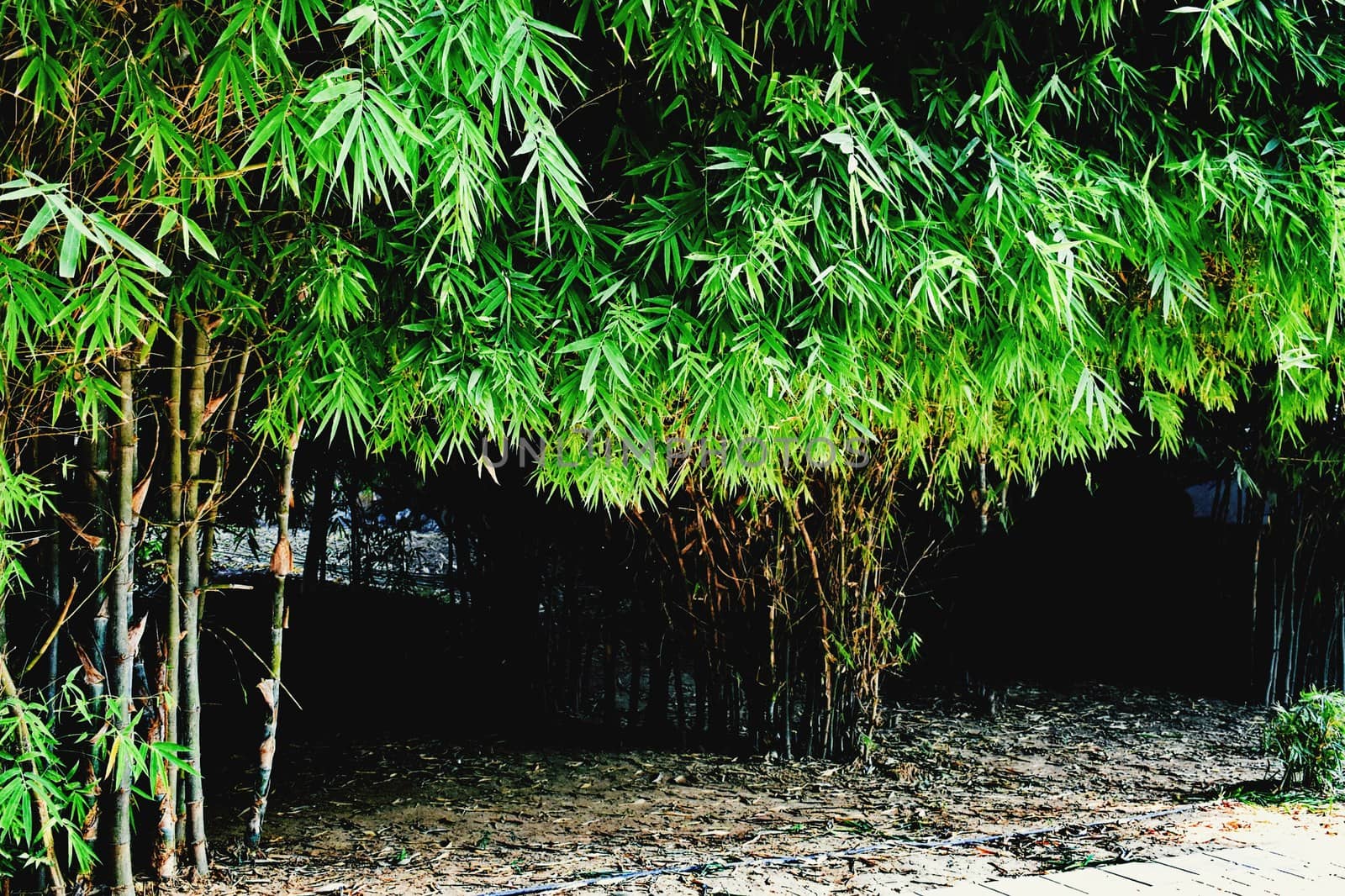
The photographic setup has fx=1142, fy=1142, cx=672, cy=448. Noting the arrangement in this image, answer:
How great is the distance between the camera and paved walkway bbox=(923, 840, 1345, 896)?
9.59 feet

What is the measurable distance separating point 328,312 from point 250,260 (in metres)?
0.25

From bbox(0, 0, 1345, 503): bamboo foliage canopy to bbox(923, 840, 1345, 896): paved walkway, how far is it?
125 centimetres

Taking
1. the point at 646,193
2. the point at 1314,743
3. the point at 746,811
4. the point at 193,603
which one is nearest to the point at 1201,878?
the point at 1314,743

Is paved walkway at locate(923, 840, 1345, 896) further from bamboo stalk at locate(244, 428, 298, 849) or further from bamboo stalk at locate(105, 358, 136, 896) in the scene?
bamboo stalk at locate(105, 358, 136, 896)

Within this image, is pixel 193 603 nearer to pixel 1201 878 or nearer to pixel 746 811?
pixel 746 811

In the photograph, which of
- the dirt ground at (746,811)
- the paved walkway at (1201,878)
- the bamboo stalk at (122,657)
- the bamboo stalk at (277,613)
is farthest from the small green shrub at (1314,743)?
the bamboo stalk at (122,657)

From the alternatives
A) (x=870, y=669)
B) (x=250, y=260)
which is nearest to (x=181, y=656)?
(x=250, y=260)

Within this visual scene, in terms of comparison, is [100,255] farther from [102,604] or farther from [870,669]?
[870,669]

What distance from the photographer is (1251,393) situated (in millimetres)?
5074

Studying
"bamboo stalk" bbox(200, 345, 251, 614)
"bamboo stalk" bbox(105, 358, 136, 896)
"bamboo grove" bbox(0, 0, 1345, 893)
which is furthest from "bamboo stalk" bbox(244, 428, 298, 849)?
"bamboo stalk" bbox(105, 358, 136, 896)

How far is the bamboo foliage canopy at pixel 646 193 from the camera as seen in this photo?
6.49 ft

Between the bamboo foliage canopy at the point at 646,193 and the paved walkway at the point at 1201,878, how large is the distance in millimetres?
1245

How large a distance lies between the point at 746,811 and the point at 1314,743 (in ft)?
6.56

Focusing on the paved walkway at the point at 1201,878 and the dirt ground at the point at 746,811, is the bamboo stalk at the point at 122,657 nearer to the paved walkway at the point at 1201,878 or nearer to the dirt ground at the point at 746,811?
the dirt ground at the point at 746,811
